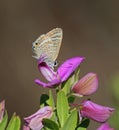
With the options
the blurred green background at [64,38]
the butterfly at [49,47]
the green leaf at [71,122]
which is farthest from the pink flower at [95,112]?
the blurred green background at [64,38]

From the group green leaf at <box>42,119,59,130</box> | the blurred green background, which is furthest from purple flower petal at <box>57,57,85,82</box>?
the blurred green background

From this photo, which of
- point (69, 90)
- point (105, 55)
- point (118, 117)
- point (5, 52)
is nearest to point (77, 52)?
point (105, 55)

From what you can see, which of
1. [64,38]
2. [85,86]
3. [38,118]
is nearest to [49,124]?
[38,118]

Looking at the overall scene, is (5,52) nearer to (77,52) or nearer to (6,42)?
(6,42)

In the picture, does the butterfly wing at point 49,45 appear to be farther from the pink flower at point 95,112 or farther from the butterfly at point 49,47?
the pink flower at point 95,112

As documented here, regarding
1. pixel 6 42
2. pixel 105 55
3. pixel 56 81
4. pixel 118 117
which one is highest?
pixel 6 42
